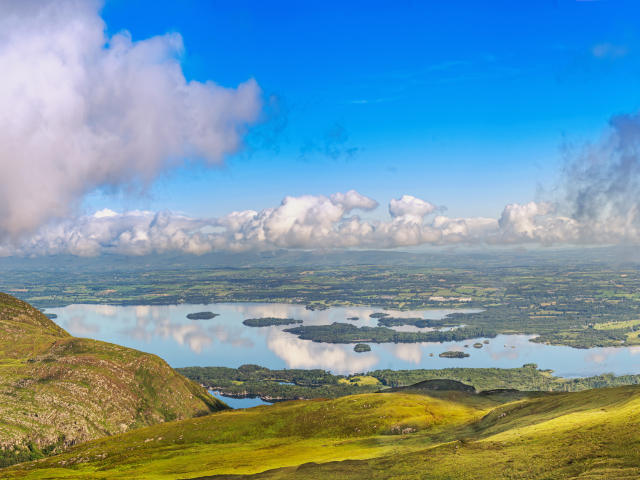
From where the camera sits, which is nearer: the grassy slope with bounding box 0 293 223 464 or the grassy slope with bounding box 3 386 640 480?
the grassy slope with bounding box 3 386 640 480

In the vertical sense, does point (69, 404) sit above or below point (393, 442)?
below

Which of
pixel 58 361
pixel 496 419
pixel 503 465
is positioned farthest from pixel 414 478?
pixel 58 361

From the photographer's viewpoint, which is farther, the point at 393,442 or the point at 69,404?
the point at 69,404

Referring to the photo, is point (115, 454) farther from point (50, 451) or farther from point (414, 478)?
point (414, 478)

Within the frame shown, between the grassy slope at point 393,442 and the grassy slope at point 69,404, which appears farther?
the grassy slope at point 69,404

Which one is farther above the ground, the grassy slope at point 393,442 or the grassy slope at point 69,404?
the grassy slope at point 393,442

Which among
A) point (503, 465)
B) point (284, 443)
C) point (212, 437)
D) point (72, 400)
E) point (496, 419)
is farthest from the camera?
point (72, 400)

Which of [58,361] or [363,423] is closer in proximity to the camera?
[363,423]

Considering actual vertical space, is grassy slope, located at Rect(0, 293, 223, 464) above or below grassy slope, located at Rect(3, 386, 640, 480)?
below
